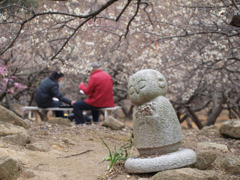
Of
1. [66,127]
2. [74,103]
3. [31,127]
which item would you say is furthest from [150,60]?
[31,127]

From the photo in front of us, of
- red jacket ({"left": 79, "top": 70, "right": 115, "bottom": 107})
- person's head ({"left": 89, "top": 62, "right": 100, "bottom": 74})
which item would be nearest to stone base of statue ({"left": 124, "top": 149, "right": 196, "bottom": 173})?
red jacket ({"left": 79, "top": 70, "right": 115, "bottom": 107})

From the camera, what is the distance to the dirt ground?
3.69 meters

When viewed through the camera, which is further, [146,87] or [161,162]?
[146,87]

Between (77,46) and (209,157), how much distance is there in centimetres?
759

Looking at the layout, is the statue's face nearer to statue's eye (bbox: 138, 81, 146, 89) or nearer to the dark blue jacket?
statue's eye (bbox: 138, 81, 146, 89)

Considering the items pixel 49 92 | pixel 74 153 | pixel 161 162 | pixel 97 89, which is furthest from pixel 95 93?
pixel 161 162

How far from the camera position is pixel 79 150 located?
191 inches

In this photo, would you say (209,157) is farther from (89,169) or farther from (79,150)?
(79,150)

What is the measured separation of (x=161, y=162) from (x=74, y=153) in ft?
5.91

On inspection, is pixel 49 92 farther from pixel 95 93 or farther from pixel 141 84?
pixel 141 84

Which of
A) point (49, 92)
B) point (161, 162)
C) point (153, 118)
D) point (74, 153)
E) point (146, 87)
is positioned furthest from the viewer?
point (49, 92)

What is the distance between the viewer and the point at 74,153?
4684 millimetres

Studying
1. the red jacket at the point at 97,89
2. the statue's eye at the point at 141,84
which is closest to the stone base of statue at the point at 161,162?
the statue's eye at the point at 141,84

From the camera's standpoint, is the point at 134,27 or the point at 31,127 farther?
the point at 134,27
